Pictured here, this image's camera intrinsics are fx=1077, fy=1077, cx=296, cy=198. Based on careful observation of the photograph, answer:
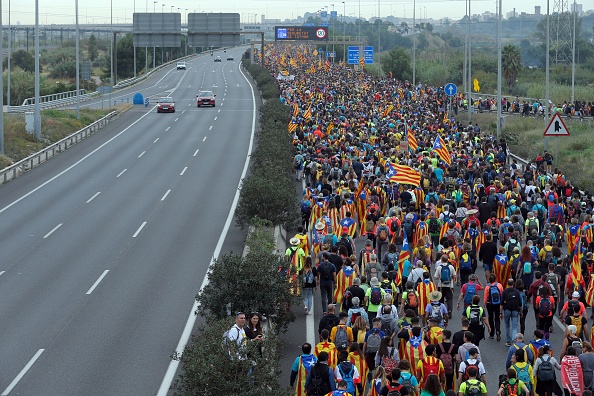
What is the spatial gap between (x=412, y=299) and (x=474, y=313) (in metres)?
1.19

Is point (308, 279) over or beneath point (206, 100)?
beneath

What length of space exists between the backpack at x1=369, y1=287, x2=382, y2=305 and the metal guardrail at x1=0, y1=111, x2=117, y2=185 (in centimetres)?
2406

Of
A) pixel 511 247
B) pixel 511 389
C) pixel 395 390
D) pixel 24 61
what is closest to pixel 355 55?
pixel 24 61

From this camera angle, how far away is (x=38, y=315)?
1998 cm

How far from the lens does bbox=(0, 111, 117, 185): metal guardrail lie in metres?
39.0

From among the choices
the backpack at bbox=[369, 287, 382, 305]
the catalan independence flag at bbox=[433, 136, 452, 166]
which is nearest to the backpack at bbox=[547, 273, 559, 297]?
the backpack at bbox=[369, 287, 382, 305]

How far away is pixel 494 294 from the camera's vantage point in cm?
1742

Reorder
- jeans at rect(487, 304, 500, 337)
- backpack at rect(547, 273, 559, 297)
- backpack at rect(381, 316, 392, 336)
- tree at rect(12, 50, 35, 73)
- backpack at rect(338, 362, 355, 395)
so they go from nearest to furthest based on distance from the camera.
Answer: backpack at rect(338, 362, 355, 395), backpack at rect(381, 316, 392, 336), jeans at rect(487, 304, 500, 337), backpack at rect(547, 273, 559, 297), tree at rect(12, 50, 35, 73)

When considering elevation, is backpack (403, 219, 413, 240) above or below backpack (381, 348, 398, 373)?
above

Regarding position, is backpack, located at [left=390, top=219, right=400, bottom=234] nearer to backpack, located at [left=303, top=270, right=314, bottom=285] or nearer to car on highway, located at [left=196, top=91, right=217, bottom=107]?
backpack, located at [left=303, top=270, right=314, bottom=285]

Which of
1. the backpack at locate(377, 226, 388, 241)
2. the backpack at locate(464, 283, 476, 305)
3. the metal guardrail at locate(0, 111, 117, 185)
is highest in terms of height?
the metal guardrail at locate(0, 111, 117, 185)

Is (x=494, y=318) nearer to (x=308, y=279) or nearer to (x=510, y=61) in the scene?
(x=308, y=279)

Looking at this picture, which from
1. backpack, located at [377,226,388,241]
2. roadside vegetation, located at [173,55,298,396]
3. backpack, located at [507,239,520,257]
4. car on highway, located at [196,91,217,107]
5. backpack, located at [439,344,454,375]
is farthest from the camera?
car on highway, located at [196,91,217,107]

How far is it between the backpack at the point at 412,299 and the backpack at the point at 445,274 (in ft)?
5.52
